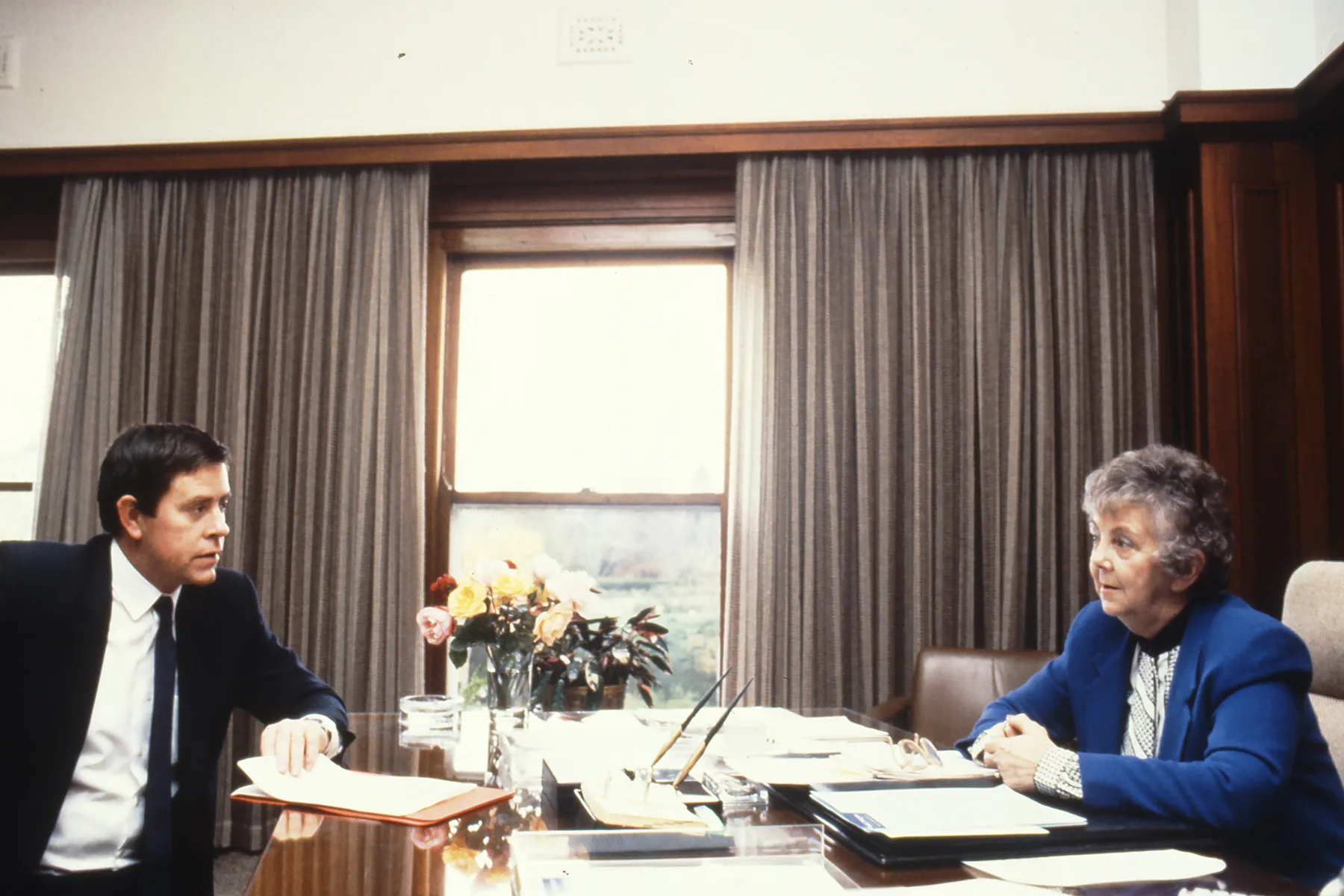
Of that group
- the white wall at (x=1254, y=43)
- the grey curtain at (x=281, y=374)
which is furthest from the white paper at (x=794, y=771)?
the white wall at (x=1254, y=43)

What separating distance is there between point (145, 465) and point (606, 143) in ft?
6.78

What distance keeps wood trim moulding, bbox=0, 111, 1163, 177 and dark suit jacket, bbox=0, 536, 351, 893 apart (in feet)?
6.64

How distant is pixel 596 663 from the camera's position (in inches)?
101

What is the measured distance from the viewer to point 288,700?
1.90m

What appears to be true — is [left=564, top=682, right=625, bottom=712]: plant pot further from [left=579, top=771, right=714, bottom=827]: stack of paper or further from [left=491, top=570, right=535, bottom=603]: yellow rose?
[left=579, top=771, right=714, bottom=827]: stack of paper

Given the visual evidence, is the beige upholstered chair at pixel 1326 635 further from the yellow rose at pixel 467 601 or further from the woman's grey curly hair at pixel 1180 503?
the yellow rose at pixel 467 601

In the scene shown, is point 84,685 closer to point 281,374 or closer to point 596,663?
point 596,663

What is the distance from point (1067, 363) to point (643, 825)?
2542 millimetres

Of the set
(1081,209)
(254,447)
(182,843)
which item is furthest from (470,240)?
(182,843)

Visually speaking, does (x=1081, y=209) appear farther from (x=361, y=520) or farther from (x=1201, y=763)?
(x=361, y=520)

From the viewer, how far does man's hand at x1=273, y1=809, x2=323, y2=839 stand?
1242 millimetres

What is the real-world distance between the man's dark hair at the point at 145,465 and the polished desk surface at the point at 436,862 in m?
0.74

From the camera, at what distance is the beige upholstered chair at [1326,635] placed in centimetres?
176

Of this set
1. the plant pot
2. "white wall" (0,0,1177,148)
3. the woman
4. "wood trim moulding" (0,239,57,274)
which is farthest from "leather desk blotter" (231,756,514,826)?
"wood trim moulding" (0,239,57,274)
